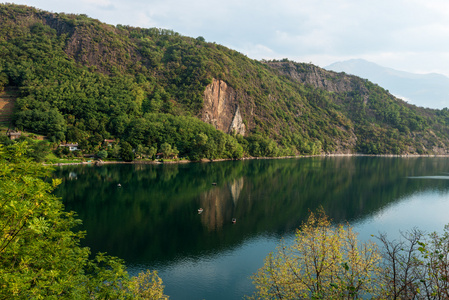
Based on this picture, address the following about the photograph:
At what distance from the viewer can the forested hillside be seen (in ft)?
391

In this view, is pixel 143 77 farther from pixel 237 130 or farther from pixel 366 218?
pixel 366 218

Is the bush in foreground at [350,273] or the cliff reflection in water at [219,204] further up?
the bush in foreground at [350,273]

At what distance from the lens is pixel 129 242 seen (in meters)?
36.1

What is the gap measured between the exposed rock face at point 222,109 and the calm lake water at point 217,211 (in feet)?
227

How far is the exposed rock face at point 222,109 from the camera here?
525 feet

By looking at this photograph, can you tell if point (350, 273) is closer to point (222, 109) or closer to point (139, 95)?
point (139, 95)

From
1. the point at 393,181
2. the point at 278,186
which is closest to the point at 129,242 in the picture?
the point at 278,186

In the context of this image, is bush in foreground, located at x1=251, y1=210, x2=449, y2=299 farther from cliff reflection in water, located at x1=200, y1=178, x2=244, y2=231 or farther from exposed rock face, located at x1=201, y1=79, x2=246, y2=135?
exposed rock face, located at x1=201, y1=79, x2=246, y2=135

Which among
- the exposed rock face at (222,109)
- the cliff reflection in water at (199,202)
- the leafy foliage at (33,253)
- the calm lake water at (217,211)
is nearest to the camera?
the leafy foliage at (33,253)

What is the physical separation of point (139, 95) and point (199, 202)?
337ft

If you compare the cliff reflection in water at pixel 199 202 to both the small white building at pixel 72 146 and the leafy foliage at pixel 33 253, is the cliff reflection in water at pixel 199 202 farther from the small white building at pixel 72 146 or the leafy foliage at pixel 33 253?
the small white building at pixel 72 146

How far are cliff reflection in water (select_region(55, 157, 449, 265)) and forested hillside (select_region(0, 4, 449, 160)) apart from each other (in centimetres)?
2996

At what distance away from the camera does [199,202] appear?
56.9 meters

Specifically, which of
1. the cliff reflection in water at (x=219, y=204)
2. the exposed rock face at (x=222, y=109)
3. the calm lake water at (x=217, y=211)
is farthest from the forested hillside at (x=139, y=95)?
the cliff reflection in water at (x=219, y=204)
